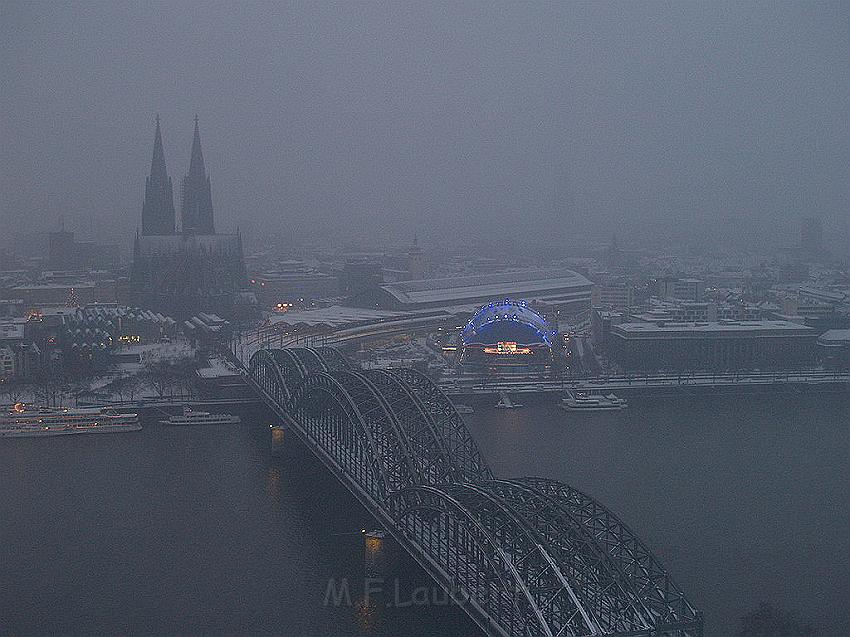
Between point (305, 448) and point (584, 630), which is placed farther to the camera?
point (305, 448)

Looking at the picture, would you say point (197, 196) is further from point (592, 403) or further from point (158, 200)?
point (592, 403)

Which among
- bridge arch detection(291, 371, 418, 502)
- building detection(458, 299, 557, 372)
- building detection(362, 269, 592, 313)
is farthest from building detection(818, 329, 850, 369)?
bridge arch detection(291, 371, 418, 502)

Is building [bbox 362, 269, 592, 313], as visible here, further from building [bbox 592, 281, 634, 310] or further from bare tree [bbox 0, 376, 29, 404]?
bare tree [bbox 0, 376, 29, 404]

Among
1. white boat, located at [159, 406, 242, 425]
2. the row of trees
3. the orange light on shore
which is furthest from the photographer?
the orange light on shore

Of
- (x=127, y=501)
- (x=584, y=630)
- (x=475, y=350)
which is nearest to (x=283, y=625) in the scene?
(x=584, y=630)

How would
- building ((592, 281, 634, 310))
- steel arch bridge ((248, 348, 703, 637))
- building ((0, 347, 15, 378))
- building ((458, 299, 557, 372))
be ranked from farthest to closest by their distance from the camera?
building ((592, 281, 634, 310))
building ((458, 299, 557, 372))
building ((0, 347, 15, 378))
steel arch bridge ((248, 348, 703, 637))

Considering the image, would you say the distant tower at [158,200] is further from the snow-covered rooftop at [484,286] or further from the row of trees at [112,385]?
the row of trees at [112,385]

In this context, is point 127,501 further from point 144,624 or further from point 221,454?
point 144,624
